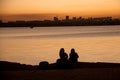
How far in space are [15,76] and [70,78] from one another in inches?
31.8

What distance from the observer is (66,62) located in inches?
236

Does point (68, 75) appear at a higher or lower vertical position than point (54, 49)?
higher

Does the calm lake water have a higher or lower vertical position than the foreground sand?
lower

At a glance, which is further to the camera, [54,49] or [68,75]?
[54,49]

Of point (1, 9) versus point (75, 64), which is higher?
point (1, 9)

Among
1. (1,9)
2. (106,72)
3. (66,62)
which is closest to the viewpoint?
(1,9)

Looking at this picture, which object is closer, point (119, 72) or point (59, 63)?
point (119, 72)

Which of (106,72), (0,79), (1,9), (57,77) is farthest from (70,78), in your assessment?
(1,9)

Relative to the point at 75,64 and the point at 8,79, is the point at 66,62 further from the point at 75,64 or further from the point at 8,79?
the point at 8,79

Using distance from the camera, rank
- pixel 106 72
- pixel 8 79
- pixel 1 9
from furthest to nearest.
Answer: pixel 106 72 < pixel 8 79 < pixel 1 9

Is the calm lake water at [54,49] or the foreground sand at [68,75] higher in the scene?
the foreground sand at [68,75]

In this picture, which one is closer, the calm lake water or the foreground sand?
the foreground sand

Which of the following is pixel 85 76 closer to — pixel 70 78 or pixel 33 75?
pixel 70 78

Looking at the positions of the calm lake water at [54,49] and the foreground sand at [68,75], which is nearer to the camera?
the foreground sand at [68,75]
